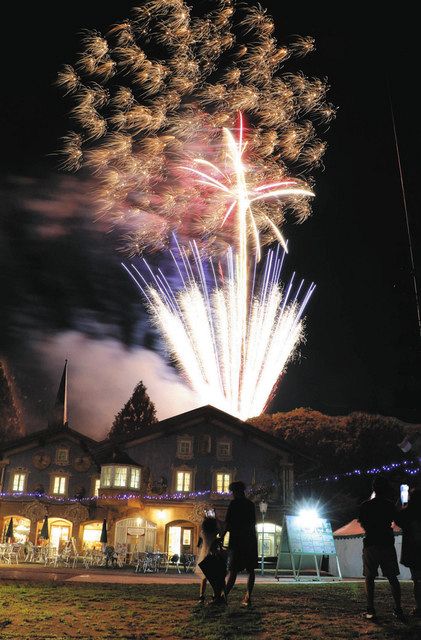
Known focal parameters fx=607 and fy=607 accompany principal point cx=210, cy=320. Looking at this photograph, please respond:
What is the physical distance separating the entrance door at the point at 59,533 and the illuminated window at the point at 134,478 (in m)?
5.16

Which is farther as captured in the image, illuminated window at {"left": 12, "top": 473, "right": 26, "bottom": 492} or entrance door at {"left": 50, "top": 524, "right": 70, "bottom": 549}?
illuminated window at {"left": 12, "top": 473, "right": 26, "bottom": 492}

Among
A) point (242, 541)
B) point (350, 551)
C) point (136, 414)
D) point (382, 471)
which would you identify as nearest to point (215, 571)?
point (242, 541)

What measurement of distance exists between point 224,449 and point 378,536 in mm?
27560

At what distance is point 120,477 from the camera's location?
1291 inches

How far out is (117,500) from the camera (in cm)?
3250

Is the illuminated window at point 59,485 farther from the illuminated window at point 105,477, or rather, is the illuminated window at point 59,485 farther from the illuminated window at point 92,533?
the illuminated window at point 105,477

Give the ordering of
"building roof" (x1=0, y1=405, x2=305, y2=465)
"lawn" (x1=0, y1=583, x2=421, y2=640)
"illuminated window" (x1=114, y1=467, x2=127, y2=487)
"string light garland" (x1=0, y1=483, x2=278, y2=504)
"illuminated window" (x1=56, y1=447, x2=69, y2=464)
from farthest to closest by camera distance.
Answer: "illuminated window" (x1=56, y1=447, x2=69, y2=464), "building roof" (x1=0, y1=405, x2=305, y2=465), "illuminated window" (x1=114, y1=467, x2=127, y2=487), "string light garland" (x1=0, y1=483, x2=278, y2=504), "lawn" (x1=0, y1=583, x2=421, y2=640)

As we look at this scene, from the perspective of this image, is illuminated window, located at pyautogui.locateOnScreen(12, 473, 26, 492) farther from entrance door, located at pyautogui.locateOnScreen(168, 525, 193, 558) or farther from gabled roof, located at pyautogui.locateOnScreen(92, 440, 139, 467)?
entrance door, located at pyautogui.locateOnScreen(168, 525, 193, 558)

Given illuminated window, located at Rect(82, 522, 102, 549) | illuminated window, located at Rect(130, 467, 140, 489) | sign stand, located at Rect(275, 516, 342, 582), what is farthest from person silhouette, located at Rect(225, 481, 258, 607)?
illuminated window, located at Rect(82, 522, 102, 549)

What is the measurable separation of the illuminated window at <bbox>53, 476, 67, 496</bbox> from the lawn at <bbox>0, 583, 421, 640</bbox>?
2598cm

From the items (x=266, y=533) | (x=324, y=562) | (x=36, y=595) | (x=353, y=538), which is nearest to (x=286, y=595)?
(x=36, y=595)

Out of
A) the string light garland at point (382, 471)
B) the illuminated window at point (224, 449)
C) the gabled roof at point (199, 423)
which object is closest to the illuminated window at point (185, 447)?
the gabled roof at point (199, 423)

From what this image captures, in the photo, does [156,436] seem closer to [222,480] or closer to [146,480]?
[146,480]

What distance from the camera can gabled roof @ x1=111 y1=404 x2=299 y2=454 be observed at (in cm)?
3416
